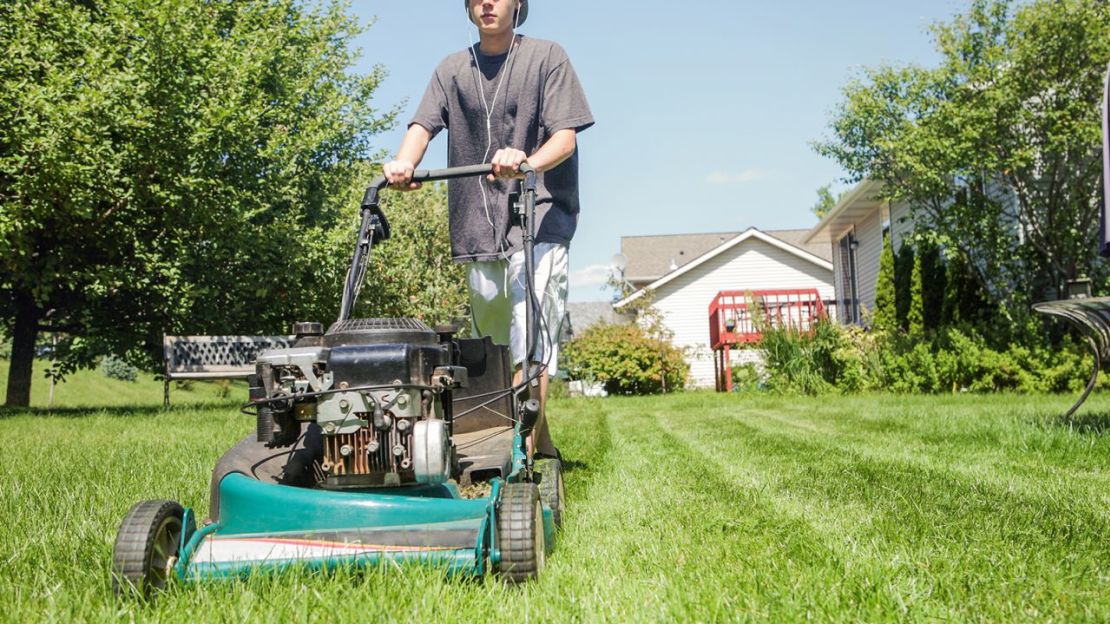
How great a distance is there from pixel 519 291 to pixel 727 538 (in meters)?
1.42

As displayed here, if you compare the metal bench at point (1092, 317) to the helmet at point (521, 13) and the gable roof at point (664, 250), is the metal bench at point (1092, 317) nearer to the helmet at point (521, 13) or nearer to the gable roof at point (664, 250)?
the helmet at point (521, 13)

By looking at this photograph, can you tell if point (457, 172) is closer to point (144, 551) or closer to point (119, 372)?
point (144, 551)

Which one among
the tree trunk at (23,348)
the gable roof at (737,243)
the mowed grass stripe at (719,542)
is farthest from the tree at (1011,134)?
the gable roof at (737,243)

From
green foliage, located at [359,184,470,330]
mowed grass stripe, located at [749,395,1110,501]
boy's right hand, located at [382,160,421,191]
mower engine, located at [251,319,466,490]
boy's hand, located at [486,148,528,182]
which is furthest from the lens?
green foliage, located at [359,184,470,330]

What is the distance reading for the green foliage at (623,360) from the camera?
20.9 metres

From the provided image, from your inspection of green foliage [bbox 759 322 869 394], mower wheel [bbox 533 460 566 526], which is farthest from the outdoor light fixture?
green foliage [bbox 759 322 869 394]

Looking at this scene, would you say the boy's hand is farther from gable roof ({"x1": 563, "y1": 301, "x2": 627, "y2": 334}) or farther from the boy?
gable roof ({"x1": 563, "y1": 301, "x2": 627, "y2": 334})

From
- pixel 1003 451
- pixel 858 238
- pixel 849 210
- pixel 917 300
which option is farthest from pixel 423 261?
pixel 1003 451

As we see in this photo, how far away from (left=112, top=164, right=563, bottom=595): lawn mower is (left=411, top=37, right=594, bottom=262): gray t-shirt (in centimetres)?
120

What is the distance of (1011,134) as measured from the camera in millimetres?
12953

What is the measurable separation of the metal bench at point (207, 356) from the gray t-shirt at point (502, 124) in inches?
365

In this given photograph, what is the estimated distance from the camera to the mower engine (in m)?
2.50

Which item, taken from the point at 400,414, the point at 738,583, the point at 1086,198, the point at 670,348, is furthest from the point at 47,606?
the point at 670,348

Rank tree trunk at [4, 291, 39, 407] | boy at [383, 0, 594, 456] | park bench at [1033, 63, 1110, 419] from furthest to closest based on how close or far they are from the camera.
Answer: tree trunk at [4, 291, 39, 407] → park bench at [1033, 63, 1110, 419] → boy at [383, 0, 594, 456]
